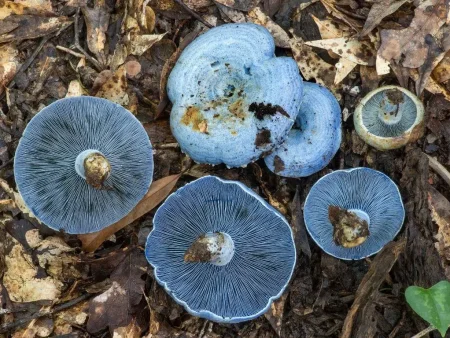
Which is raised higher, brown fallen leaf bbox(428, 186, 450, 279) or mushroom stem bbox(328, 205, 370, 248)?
mushroom stem bbox(328, 205, 370, 248)

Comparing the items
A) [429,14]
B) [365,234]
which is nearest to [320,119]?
[365,234]

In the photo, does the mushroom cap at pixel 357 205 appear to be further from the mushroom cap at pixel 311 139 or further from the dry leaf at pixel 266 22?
the dry leaf at pixel 266 22

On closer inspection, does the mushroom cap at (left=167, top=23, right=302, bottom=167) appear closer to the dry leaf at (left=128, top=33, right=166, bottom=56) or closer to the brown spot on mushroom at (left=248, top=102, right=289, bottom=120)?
the brown spot on mushroom at (left=248, top=102, right=289, bottom=120)

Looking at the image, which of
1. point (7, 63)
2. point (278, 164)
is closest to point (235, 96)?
point (278, 164)

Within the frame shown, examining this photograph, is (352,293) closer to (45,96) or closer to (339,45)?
(339,45)

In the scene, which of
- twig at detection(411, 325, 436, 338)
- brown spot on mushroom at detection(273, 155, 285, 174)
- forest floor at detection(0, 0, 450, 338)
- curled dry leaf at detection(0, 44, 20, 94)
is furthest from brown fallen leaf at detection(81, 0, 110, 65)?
twig at detection(411, 325, 436, 338)

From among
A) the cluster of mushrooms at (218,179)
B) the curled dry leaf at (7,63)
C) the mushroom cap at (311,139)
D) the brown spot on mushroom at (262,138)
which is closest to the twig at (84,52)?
the curled dry leaf at (7,63)
